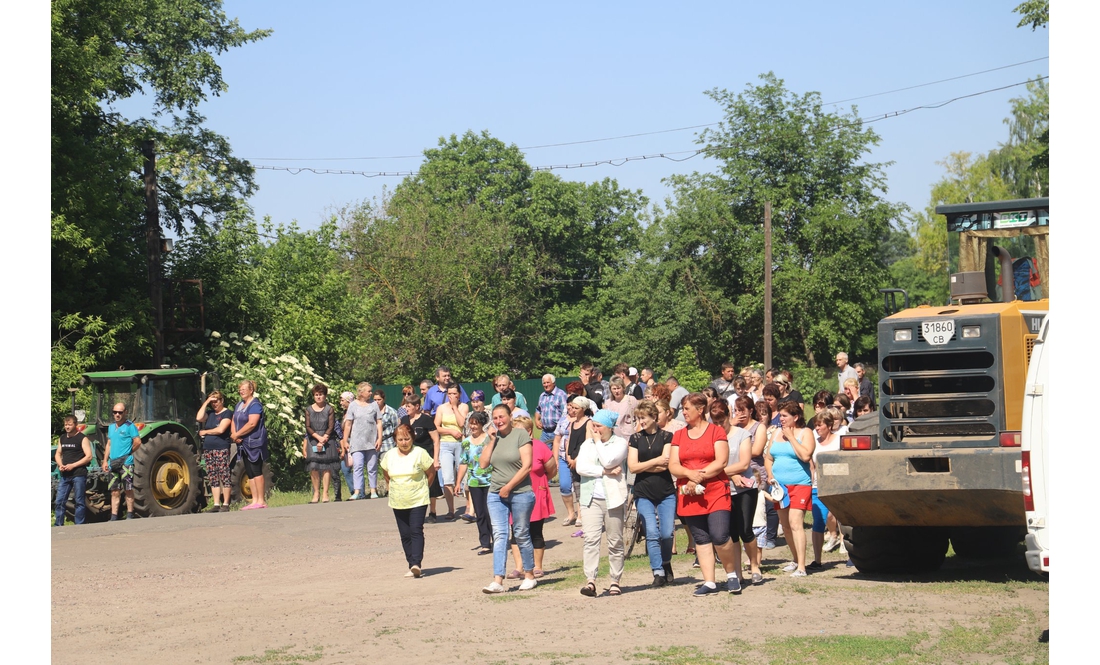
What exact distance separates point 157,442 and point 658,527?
9.31 m

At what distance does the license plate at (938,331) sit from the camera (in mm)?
10539

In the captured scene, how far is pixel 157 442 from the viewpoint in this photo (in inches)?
703

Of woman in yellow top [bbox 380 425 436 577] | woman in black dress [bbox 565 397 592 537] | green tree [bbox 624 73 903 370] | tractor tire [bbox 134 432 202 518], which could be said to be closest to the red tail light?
woman in black dress [bbox 565 397 592 537]

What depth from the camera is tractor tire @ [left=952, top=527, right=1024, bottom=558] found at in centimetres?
1277

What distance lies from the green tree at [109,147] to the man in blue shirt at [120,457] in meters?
6.41

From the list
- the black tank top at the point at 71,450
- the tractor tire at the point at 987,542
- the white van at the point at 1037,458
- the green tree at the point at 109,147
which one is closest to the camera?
the white van at the point at 1037,458

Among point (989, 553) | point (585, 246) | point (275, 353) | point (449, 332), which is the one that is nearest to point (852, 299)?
point (449, 332)

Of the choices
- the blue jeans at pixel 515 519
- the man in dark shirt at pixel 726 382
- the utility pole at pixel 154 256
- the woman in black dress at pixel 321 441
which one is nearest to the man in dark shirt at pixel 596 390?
the man in dark shirt at pixel 726 382

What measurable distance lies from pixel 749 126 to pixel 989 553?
139ft

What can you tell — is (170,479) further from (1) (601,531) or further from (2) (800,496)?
(2) (800,496)

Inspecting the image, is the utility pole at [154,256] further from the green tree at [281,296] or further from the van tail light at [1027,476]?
the van tail light at [1027,476]

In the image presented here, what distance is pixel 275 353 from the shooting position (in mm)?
27109

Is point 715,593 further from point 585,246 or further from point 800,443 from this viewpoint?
point 585,246

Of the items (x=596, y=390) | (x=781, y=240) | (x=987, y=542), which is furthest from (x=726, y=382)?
(x=781, y=240)
